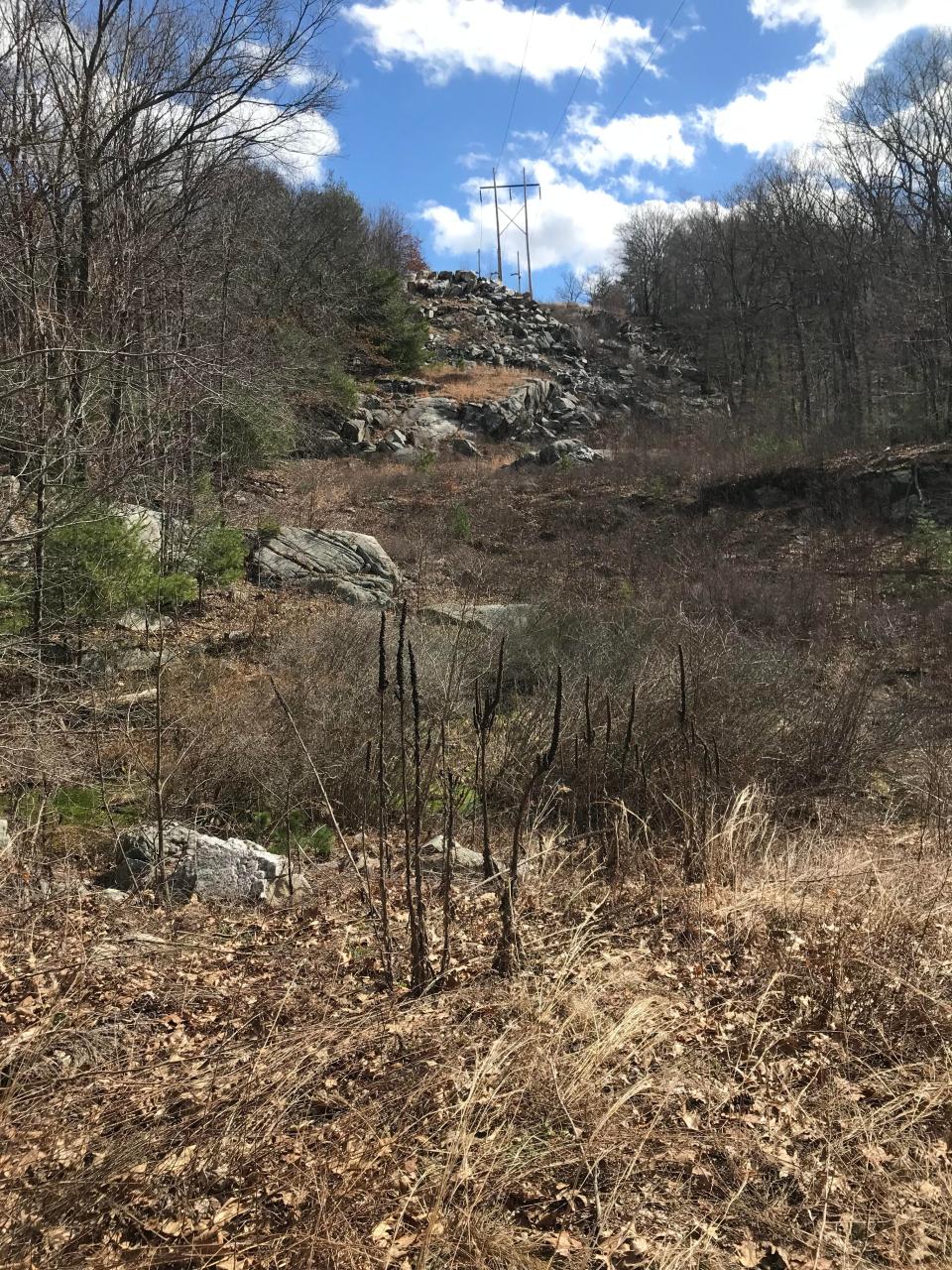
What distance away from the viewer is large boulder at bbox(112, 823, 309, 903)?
171 inches

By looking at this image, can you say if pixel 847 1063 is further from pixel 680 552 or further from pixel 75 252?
pixel 680 552

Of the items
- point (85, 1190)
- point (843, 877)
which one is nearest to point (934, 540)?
point (843, 877)

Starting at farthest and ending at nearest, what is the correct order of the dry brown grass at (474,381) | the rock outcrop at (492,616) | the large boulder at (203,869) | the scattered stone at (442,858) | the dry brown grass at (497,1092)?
the dry brown grass at (474,381) → the rock outcrop at (492,616) → the scattered stone at (442,858) → the large boulder at (203,869) → the dry brown grass at (497,1092)

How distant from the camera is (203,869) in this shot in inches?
173

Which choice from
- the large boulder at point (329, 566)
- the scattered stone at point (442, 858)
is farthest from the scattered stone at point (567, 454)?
the scattered stone at point (442, 858)

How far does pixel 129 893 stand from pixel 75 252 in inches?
278

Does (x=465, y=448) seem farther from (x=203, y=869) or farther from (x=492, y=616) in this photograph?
(x=203, y=869)

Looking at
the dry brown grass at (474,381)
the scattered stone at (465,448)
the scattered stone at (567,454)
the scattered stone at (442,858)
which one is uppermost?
the dry brown grass at (474,381)

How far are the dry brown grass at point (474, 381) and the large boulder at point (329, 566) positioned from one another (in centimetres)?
1910

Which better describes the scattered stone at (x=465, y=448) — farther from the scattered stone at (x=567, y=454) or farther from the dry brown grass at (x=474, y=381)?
the dry brown grass at (x=474, y=381)

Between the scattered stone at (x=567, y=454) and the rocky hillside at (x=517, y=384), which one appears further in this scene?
the rocky hillside at (x=517, y=384)

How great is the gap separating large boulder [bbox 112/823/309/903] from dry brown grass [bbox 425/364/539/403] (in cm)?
2836

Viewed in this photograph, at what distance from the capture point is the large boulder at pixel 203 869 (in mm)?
4348

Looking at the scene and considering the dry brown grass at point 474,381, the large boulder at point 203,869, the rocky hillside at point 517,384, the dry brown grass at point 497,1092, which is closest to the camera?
the dry brown grass at point 497,1092
